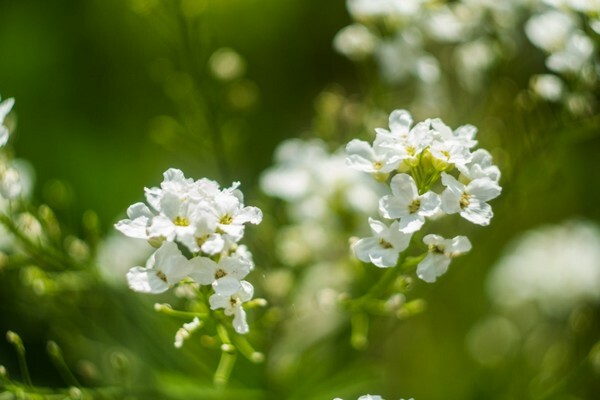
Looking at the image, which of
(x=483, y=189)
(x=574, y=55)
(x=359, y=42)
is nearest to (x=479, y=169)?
(x=483, y=189)

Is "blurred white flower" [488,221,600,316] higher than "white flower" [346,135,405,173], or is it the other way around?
"blurred white flower" [488,221,600,316]

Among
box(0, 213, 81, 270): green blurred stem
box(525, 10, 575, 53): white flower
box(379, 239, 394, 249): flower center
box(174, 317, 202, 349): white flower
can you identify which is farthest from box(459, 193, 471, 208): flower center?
box(0, 213, 81, 270): green blurred stem

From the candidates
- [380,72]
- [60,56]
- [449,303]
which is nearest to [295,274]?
[380,72]

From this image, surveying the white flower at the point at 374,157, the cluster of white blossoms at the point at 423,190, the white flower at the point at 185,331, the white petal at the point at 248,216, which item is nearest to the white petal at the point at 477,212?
the cluster of white blossoms at the point at 423,190

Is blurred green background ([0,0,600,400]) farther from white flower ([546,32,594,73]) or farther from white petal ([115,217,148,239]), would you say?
white petal ([115,217,148,239])

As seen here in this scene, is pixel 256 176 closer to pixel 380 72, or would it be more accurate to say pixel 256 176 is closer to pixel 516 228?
pixel 380 72

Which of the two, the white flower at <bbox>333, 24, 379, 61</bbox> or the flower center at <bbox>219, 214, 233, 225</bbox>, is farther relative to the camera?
→ the white flower at <bbox>333, 24, 379, 61</bbox>

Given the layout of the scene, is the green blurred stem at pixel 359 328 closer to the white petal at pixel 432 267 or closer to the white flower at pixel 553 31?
the white petal at pixel 432 267

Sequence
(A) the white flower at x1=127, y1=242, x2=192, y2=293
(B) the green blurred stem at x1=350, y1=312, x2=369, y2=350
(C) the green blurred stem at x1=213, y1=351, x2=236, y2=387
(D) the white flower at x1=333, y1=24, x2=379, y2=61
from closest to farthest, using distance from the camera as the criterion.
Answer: (A) the white flower at x1=127, y1=242, x2=192, y2=293, (C) the green blurred stem at x1=213, y1=351, x2=236, y2=387, (B) the green blurred stem at x1=350, y1=312, x2=369, y2=350, (D) the white flower at x1=333, y1=24, x2=379, y2=61
